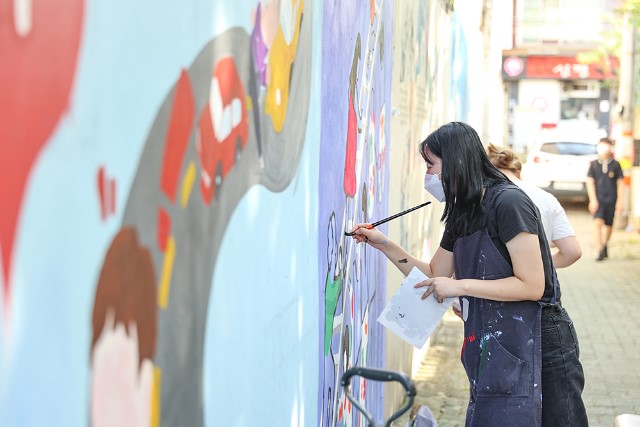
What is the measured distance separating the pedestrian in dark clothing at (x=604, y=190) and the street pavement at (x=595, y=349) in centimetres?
49

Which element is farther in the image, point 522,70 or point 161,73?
point 522,70

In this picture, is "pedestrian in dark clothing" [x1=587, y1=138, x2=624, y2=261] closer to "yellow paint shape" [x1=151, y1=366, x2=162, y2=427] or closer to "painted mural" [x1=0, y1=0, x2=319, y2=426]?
"painted mural" [x1=0, y1=0, x2=319, y2=426]

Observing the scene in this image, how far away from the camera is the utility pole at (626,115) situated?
19.5m

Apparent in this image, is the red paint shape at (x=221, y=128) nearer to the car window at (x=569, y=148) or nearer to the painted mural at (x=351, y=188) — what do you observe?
the painted mural at (x=351, y=188)

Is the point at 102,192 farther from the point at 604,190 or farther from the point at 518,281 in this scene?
the point at 604,190

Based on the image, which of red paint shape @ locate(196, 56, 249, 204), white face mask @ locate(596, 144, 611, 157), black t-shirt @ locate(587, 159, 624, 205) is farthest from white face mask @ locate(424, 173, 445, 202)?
white face mask @ locate(596, 144, 611, 157)

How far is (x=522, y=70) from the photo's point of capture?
4066 centimetres

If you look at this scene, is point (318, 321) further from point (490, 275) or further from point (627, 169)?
point (627, 169)

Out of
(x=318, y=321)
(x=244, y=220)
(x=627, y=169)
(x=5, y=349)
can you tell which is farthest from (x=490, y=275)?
(x=627, y=169)

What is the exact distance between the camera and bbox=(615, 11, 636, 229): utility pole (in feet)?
64.0

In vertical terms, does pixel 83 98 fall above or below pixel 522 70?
below

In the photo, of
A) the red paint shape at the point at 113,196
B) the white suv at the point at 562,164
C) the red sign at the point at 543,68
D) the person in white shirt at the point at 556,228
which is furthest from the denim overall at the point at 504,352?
the red sign at the point at 543,68

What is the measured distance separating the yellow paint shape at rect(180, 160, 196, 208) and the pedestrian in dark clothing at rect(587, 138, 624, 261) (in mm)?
13846

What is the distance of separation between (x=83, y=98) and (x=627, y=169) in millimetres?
19051
